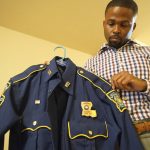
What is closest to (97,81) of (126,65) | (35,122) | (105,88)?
(105,88)

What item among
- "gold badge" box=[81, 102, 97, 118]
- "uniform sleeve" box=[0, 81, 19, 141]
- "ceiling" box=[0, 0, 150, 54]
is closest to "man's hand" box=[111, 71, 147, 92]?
"gold badge" box=[81, 102, 97, 118]

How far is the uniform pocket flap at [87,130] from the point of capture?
845 millimetres

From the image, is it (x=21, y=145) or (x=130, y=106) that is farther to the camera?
(x=130, y=106)

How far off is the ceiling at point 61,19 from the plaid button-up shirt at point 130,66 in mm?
685

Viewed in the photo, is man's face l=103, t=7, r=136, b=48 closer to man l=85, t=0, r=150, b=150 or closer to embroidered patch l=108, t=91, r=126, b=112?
man l=85, t=0, r=150, b=150

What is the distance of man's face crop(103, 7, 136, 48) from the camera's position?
3.78ft

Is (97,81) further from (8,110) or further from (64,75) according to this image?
(8,110)

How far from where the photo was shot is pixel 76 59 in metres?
2.34

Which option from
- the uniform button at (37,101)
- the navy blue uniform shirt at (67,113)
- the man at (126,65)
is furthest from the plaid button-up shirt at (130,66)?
the uniform button at (37,101)

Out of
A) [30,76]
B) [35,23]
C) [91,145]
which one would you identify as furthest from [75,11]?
[91,145]

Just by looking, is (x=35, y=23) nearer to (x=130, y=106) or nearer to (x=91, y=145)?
(x=130, y=106)

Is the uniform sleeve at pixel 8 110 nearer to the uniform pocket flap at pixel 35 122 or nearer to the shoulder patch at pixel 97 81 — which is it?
the uniform pocket flap at pixel 35 122

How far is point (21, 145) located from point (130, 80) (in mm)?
449

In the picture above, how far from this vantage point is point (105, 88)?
966 millimetres
